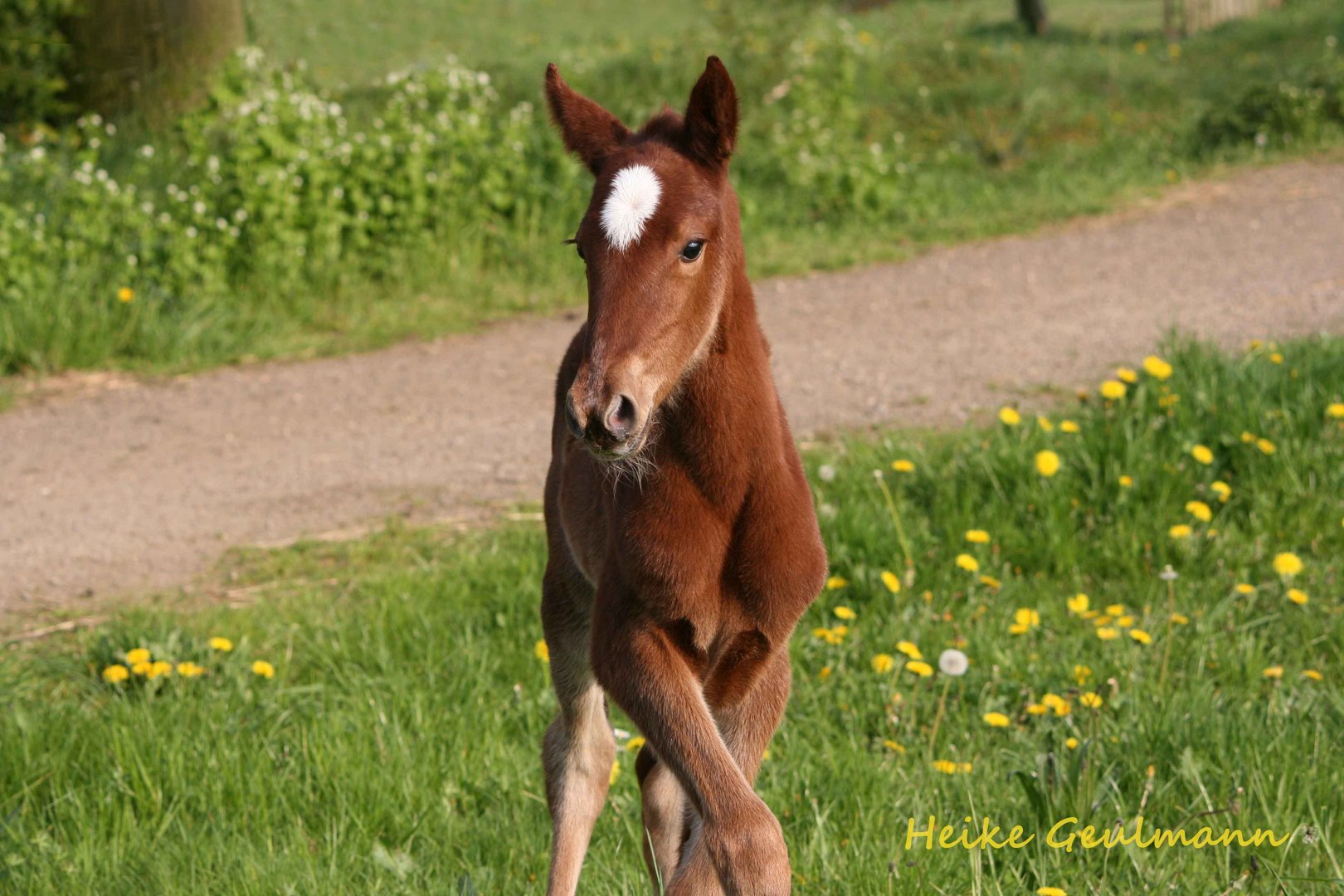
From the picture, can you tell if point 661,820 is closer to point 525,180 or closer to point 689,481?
point 689,481

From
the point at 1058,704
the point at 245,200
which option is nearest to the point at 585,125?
the point at 1058,704

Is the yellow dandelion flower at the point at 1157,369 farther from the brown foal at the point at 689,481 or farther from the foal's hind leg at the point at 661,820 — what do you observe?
the foal's hind leg at the point at 661,820

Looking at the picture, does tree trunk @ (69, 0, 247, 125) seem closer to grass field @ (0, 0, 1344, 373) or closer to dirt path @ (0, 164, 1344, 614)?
grass field @ (0, 0, 1344, 373)

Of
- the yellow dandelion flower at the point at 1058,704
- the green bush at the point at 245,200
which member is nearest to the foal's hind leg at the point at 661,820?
the yellow dandelion flower at the point at 1058,704

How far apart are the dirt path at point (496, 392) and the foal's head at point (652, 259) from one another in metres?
3.40

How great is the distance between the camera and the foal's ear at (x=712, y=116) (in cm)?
252

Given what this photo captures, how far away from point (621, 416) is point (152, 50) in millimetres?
8098

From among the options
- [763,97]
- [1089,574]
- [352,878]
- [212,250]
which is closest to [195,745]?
[352,878]

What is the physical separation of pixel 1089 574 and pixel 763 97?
21.0ft

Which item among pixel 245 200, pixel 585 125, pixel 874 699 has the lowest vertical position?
pixel 874 699

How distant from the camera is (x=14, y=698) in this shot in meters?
4.38

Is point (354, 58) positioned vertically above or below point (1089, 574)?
above

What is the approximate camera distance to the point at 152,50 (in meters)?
9.30

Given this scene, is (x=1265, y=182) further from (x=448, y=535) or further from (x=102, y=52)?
(x=102, y=52)
